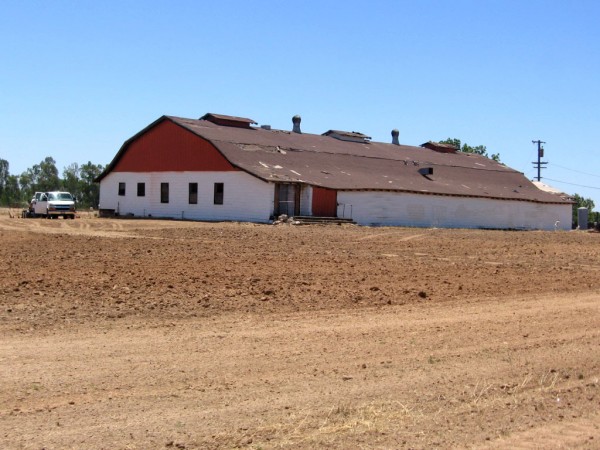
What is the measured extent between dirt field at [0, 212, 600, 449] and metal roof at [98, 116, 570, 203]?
31.6 metres

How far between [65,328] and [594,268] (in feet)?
54.1

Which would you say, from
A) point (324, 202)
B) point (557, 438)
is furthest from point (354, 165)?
point (557, 438)

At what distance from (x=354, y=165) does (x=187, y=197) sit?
12489mm

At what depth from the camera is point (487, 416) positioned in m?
8.00

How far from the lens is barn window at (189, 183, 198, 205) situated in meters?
52.9

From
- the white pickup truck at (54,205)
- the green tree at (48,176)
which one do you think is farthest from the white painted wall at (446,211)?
the green tree at (48,176)

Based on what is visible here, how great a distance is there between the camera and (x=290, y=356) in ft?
33.6

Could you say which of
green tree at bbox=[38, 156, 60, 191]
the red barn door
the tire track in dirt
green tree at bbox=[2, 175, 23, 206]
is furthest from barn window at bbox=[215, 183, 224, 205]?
green tree at bbox=[38, 156, 60, 191]

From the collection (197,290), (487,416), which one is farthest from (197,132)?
(487,416)

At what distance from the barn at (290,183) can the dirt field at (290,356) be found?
2965 cm

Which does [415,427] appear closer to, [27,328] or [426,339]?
[426,339]

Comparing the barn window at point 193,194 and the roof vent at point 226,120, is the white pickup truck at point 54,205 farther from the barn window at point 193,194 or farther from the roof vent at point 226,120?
the roof vent at point 226,120

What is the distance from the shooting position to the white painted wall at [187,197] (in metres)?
49.1

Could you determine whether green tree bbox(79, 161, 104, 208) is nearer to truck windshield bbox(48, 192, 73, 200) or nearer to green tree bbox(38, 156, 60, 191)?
green tree bbox(38, 156, 60, 191)
